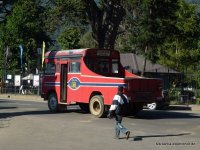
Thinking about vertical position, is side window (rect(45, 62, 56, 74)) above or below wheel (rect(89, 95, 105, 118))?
above

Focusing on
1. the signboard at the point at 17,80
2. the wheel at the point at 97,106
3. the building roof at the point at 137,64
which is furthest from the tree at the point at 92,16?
the wheel at the point at 97,106

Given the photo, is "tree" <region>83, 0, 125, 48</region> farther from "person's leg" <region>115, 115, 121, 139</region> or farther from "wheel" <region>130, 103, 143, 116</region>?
"person's leg" <region>115, 115, 121, 139</region>

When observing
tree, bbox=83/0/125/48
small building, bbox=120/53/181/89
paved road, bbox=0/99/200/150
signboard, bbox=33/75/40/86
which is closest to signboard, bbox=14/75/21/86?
signboard, bbox=33/75/40/86

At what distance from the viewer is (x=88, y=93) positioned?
2328 cm

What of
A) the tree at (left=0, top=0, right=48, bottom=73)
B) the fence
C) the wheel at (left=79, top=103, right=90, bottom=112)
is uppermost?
the tree at (left=0, top=0, right=48, bottom=73)

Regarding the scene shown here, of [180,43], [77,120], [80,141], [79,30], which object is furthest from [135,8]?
[80,141]

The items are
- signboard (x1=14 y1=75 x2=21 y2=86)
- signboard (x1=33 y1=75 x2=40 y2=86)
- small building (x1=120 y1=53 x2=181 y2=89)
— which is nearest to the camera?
signboard (x1=33 y1=75 x2=40 y2=86)

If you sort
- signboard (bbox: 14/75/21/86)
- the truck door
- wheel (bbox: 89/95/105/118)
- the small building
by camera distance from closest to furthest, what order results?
wheel (bbox: 89/95/105/118), the truck door, the small building, signboard (bbox: 14/75/21/86)

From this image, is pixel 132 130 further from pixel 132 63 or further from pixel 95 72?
pixel 132 63

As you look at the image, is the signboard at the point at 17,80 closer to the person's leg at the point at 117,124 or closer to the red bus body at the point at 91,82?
the red bus body at the point at 91,82

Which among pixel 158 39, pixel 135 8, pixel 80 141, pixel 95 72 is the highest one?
pixel 135 8

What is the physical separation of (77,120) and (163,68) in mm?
28282

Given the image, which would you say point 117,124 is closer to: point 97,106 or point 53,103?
point 97,106

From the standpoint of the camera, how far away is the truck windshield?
2386 centimetres
